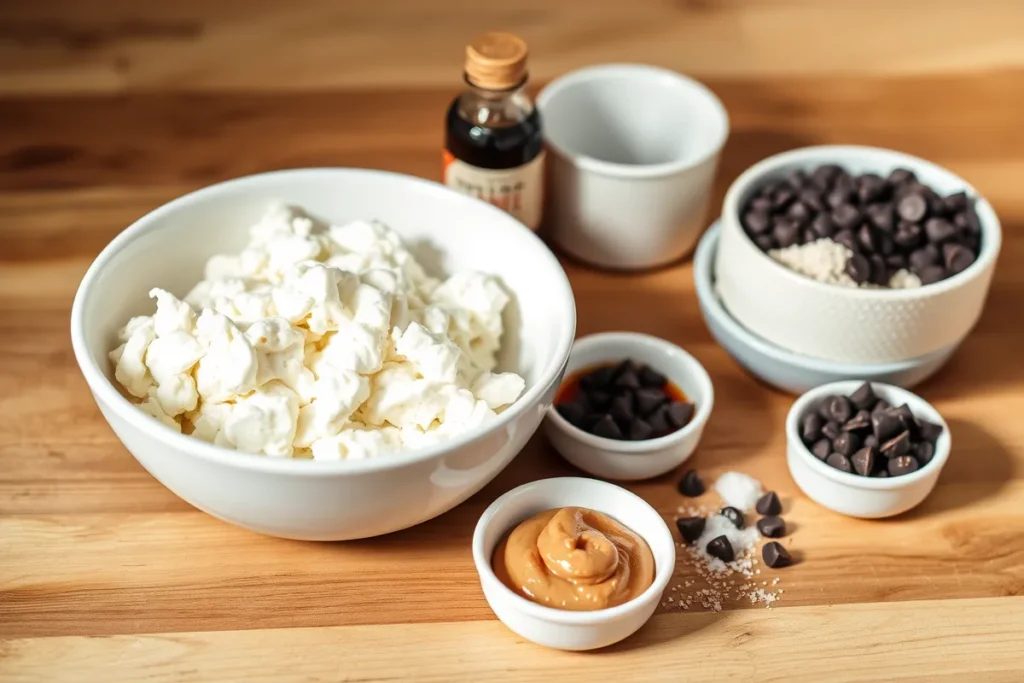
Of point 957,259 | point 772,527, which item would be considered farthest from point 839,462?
point 957,259

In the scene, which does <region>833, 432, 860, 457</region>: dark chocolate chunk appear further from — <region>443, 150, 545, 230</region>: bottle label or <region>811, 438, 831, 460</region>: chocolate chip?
<region>443, 150, 545, 230</region>: bottle label

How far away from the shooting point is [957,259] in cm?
175

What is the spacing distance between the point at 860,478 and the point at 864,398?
14 centimetres

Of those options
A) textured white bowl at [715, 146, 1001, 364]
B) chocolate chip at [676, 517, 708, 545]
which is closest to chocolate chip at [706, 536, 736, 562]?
chocolate chip at [676, 517, 708, 545]

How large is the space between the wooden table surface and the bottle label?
195 millimetres

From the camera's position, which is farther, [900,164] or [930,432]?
[900,164]

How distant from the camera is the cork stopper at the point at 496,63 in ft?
5.74

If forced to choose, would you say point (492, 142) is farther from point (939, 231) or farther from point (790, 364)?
point (939, 231)

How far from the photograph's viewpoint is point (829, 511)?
1641mm

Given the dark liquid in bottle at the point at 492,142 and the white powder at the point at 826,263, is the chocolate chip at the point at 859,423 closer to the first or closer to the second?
the white powder at the point at 826,263

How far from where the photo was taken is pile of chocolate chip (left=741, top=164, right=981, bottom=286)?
1769 mm

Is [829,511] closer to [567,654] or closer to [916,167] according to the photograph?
A: [567,654]

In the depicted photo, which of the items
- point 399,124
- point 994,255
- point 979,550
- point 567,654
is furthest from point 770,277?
point 399,124

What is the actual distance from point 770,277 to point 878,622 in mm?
501
